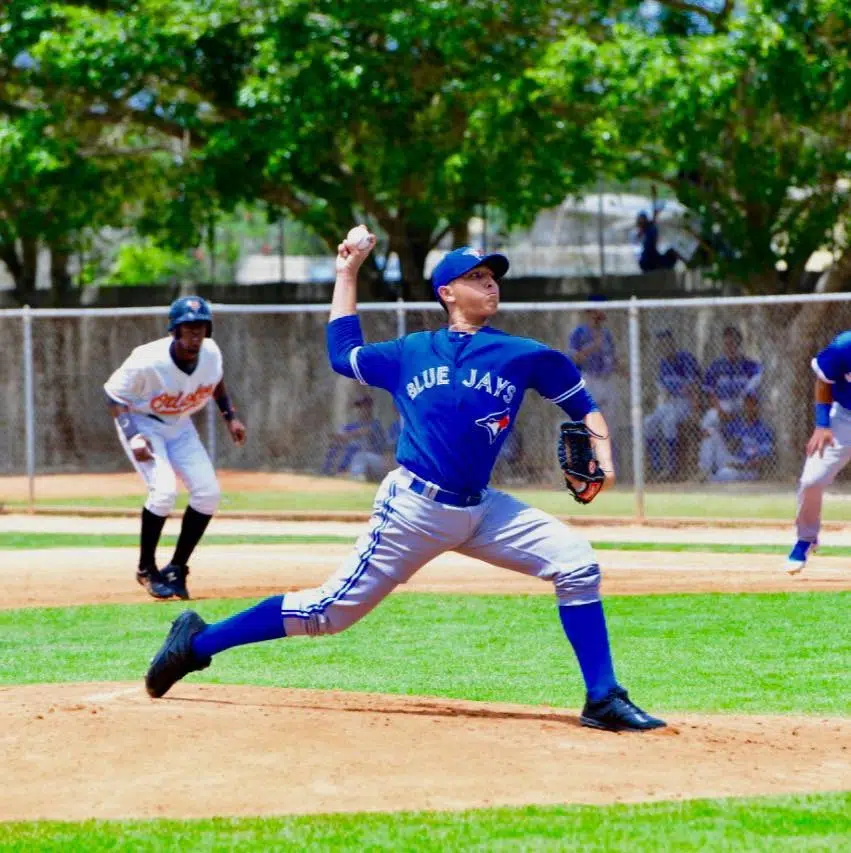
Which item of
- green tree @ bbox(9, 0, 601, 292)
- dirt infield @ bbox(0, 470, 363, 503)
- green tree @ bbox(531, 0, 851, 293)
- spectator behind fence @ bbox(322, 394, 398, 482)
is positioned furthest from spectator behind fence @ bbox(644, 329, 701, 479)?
dirt infield @ bbox(0, 470, 363, 503)

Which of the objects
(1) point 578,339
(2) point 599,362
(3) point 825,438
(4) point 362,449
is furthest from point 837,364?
(4) point 362,449

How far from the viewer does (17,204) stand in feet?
79.4

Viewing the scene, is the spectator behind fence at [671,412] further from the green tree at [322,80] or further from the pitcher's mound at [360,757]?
the pitcher's mound at [360,757]

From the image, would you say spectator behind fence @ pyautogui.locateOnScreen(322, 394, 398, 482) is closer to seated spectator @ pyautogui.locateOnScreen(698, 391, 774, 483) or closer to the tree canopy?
the tree canopy

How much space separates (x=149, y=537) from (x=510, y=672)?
3867 millimetres

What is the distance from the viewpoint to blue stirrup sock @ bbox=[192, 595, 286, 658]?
702cm

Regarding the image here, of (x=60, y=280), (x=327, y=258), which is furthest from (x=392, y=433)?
(x=327, y=258)

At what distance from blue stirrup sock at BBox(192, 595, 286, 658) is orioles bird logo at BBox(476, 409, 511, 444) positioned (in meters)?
1.07

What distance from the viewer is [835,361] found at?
1156 cm

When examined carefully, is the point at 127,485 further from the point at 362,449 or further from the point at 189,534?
the point at 189,534

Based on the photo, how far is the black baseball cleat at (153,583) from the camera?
38.2ft

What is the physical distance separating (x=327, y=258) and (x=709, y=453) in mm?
17286

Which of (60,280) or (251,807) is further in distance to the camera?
(60,280)

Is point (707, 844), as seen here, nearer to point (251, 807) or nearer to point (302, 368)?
point (251, 807)
